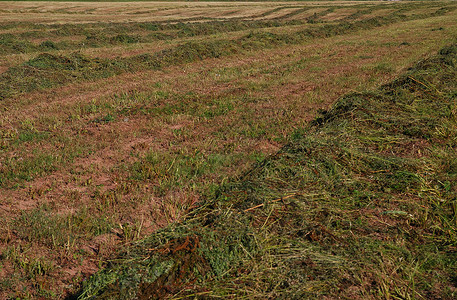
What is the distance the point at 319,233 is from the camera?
13.1 ft

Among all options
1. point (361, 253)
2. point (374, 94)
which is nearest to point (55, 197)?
point (361, 253)

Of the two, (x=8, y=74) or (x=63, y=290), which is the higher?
(x=8, y=74)

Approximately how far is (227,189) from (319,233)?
1.44m

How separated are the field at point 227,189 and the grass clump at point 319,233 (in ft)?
0.06

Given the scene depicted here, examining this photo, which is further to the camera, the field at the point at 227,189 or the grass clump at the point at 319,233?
the field at the point at 227,189

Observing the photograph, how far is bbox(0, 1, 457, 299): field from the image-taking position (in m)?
3.46

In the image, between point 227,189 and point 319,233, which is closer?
point 319,233

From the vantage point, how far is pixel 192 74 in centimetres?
1312

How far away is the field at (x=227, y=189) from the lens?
3.46 meters

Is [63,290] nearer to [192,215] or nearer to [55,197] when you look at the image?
[192,215]

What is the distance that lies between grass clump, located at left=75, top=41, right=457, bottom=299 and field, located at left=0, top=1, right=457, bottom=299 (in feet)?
0.06

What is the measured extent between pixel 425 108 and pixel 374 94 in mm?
1142

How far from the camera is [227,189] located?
494 centimetres

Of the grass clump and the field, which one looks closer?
the grass clump
